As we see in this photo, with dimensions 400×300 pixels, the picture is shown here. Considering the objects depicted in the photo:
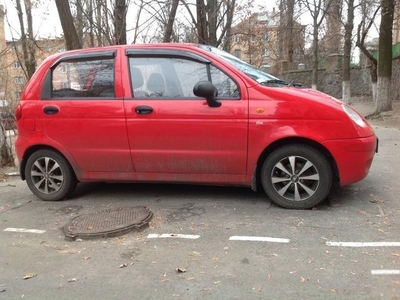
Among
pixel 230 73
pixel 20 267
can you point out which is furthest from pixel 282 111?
pixel 20 267

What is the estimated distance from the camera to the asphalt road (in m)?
2.95

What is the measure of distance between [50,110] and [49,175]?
2.90ft

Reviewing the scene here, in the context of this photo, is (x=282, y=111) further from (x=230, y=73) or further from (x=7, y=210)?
(x=7, y=210)

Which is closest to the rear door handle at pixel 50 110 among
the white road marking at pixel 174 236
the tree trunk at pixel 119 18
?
the white road marking at pixel 174 236

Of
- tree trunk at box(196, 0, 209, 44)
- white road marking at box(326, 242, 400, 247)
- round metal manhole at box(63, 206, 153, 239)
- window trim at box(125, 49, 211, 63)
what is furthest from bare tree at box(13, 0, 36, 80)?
white road marking at box(326, 242, 400, 247)

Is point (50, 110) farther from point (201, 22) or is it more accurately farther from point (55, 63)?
point (201, 22)

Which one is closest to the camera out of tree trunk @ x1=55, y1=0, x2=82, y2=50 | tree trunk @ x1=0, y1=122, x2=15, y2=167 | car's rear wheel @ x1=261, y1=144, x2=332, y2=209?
car's rear wheel @ x1=261, y1=144, x2=332, y2=209

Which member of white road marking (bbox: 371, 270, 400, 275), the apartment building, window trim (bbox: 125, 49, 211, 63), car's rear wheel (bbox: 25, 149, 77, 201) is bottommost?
white road marking (bbox: 371, 270, 400, 275)

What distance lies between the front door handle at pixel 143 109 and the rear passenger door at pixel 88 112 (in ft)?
0.70

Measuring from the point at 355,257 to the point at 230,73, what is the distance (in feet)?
7.66

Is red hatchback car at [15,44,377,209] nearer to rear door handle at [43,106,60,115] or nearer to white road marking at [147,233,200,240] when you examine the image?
rear door handle at [43,106,60,115]

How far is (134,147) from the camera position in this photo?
4.75 meters

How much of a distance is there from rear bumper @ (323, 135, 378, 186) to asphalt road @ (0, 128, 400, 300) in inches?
15.8

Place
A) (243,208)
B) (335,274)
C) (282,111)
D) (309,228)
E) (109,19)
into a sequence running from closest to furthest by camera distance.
A: (335,274), (309,228), (282,111), (243,208), (109,19)
